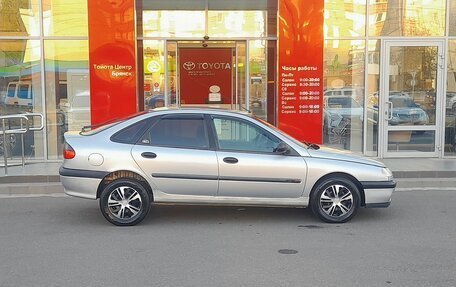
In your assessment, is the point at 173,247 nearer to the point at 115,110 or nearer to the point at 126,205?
the point at 126,205

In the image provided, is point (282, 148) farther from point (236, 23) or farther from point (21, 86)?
point (21, 86)

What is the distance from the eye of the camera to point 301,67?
1145cm

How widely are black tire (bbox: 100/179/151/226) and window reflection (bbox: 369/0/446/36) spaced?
25.0ft

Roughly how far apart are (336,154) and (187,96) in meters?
6.39

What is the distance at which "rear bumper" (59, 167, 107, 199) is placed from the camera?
6.51 meters

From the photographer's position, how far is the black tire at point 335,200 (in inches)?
261

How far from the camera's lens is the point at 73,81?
11719mm

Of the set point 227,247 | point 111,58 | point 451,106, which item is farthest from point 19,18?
point 451,106

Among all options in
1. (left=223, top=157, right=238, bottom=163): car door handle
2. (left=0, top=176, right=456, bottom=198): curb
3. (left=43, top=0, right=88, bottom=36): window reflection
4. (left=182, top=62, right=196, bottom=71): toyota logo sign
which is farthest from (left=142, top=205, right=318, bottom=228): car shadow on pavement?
(left=43, top=0, right=88, bottom=36): window reflection

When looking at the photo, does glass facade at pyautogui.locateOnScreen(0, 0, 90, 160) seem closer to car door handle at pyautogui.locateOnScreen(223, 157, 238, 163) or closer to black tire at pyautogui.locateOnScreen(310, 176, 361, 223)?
car door handle at pyautogui.locateOnScreen(223, 157, 238, 163)

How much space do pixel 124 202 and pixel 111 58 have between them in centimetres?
535

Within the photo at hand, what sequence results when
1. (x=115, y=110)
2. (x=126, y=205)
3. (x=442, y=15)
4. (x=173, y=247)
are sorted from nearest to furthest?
1. (x=173, y=247)
2. (x=126, y=205)
3. (x=115, y=110)
4. (x=442, y=15)

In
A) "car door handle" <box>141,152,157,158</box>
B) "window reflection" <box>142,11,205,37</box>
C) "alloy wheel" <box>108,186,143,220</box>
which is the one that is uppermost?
"window reflection" <box>142,11,205,37</box>

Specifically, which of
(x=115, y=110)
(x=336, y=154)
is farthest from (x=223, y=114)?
(x=115, y=110)
